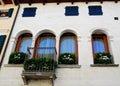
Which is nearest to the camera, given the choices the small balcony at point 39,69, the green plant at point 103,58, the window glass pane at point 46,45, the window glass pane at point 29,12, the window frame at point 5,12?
the small balcony at point 39,69

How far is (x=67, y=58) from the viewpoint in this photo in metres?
11.7

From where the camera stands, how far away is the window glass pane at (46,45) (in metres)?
12.3

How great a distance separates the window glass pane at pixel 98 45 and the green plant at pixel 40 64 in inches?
113

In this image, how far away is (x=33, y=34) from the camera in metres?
13.1

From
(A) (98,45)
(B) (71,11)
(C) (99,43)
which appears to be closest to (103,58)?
(A) (98,45)

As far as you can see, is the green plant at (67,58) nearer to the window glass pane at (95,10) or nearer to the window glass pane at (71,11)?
the window glass pane at (71,11)

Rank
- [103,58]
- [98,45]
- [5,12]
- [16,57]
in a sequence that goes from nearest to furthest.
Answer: [103,58]
[16,57]
[98,45]
[5,12]

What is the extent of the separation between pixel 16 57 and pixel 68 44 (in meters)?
3.19

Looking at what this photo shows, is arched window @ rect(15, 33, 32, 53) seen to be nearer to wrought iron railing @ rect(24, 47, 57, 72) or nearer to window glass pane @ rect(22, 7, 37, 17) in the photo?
wrought iron railing @ rect(24, 47, 57, 72)

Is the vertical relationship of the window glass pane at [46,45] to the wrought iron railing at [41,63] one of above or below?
above

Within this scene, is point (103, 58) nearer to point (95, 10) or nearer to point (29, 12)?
point (95, 10)

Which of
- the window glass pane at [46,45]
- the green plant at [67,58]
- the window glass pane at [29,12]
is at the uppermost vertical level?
the window glass pane at [29,12]

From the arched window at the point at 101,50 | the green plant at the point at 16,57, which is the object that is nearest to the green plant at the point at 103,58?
the arched window at the point at 101,50

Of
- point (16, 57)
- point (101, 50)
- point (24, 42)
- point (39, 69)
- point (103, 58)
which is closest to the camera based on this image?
point (39, 69)
